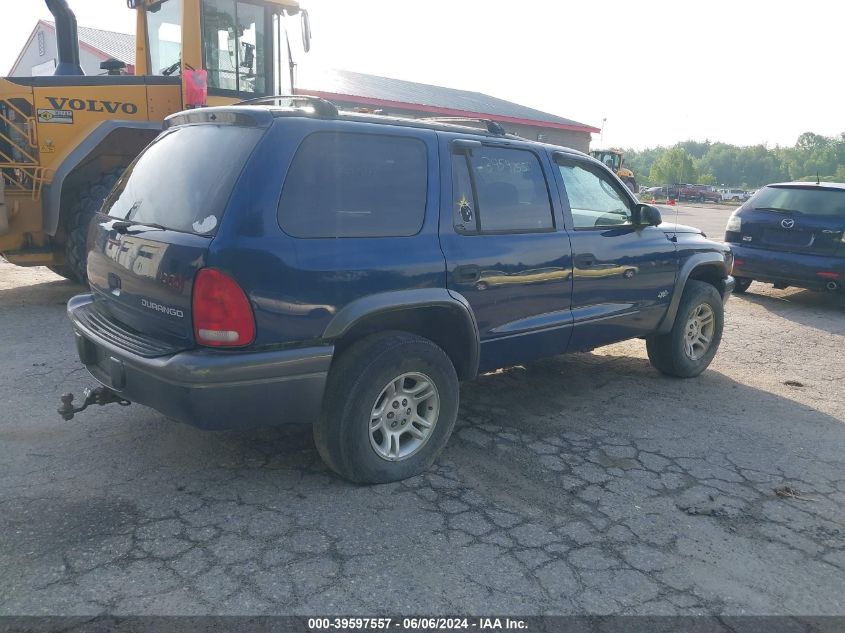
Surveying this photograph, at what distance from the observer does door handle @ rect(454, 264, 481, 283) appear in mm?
3715

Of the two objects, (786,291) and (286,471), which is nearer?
(286,471)

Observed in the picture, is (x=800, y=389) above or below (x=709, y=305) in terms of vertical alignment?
below

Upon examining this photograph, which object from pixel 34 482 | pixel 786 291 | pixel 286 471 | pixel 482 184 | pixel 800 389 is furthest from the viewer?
pixel 786 291

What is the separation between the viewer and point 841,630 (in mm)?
2633

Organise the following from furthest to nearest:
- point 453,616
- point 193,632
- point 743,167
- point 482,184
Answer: point 743,167 < point 482,184 < point 453,616 < point 193,632

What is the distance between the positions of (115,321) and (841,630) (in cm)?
358

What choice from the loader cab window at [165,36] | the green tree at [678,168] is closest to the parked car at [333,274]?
A: the green tree at [678,168]

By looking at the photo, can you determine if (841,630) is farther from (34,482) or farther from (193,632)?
(34,482)

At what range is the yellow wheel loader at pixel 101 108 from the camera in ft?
23.4

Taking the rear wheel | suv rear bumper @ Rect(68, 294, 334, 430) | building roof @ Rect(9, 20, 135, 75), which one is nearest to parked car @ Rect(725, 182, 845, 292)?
suv rear bumper @ Rect(68, 294, 334, 430)

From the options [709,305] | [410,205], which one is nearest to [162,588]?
[410,205]

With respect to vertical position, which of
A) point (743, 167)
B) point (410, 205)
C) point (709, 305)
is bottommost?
point (709, 305)

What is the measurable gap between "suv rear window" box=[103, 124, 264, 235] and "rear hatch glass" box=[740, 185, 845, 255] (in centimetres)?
755

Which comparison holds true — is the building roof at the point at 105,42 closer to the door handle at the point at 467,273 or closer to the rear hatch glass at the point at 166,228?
the rear hatch glass at the point at 166,228
